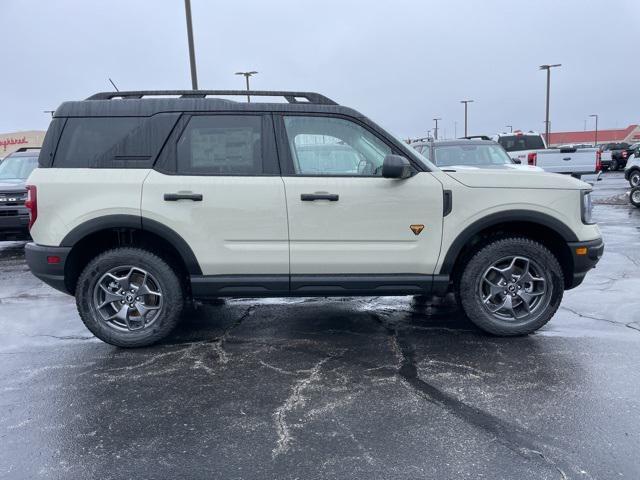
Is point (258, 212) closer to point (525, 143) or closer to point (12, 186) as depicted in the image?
point (12, 186)

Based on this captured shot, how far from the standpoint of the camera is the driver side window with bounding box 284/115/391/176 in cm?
446

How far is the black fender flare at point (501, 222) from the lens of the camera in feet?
14.6

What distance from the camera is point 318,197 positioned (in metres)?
4.34

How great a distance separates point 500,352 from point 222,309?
114 inches

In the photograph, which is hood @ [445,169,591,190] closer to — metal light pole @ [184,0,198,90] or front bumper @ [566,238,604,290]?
front bumper @ [566,238,604,290]

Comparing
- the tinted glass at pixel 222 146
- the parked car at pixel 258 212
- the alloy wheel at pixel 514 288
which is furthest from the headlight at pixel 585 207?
the tinted glass at pixel 222 146

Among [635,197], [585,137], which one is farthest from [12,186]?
[585,137]

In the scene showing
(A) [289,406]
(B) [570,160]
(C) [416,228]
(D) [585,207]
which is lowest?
(A) [289,406]

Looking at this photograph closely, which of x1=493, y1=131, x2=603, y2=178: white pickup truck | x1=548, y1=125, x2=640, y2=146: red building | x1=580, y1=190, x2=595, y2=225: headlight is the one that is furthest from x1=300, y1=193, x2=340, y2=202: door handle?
x1=548, y1=125, x2=640, y2=146: red building

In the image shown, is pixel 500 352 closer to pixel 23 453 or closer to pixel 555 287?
pixel 555 287

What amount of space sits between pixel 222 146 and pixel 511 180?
2.39 metres

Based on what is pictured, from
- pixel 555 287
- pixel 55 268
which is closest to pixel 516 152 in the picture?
pixel 555 287

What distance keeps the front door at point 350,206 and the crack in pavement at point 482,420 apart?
825 mm

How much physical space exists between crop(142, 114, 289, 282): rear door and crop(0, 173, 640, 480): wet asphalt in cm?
80
